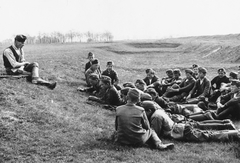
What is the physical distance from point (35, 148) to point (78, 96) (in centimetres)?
689

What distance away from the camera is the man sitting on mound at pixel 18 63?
473 inches

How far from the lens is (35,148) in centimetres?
722

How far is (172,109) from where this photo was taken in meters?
11.2

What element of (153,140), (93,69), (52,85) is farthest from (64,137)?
(93,69)

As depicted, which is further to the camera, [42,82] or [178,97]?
[178,97]

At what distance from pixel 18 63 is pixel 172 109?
693 centimetres

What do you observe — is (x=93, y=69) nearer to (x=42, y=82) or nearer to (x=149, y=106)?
(x=42, y=82)

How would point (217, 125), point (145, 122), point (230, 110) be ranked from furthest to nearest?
1. point (230, 110)
2. point (217, 125)
3. point (145, 122)

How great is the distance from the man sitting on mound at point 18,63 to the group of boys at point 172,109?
2887 millimetres

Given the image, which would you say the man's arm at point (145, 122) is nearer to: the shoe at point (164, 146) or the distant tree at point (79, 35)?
the shoe at point (164, 146)

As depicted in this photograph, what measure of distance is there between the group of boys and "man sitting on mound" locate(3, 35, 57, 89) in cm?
289

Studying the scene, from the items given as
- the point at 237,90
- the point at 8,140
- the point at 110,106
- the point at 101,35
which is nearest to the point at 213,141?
the point at 237,90

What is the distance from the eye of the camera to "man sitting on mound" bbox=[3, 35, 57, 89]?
12.0 metres

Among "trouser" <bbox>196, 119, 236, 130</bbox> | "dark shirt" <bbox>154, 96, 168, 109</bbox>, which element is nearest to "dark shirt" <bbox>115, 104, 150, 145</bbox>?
"trouser" <bbox>196, 119, 236, 130</bbox>
